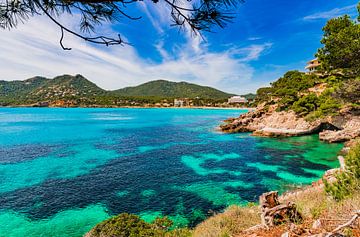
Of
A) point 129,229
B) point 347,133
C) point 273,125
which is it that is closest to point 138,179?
point 129,229

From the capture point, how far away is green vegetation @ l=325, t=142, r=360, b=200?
5935 mm

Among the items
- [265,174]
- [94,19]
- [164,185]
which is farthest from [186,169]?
[94,19]

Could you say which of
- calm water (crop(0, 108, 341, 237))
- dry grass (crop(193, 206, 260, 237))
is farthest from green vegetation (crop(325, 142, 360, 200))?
calm water (crop(0, 108, 341, 237))

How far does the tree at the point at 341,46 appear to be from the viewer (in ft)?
40.9

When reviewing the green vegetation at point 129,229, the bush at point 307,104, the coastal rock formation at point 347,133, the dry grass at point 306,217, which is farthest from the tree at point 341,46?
the bush at point 307,104

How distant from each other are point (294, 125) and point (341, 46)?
26.1 meters

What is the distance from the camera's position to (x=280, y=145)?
28.5 m

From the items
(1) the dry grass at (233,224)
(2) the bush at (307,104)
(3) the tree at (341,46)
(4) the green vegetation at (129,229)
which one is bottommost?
(4) the green vegetation at (129,229)

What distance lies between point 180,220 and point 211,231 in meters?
5.09

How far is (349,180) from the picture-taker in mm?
6246

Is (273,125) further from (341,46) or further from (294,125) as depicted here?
(341,46)

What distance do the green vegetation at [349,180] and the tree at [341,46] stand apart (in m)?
8.90

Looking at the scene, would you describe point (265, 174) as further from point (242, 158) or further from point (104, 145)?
point (104, 145)

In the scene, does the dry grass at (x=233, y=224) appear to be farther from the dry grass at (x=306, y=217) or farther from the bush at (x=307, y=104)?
the bush at (x=307, y=104)
